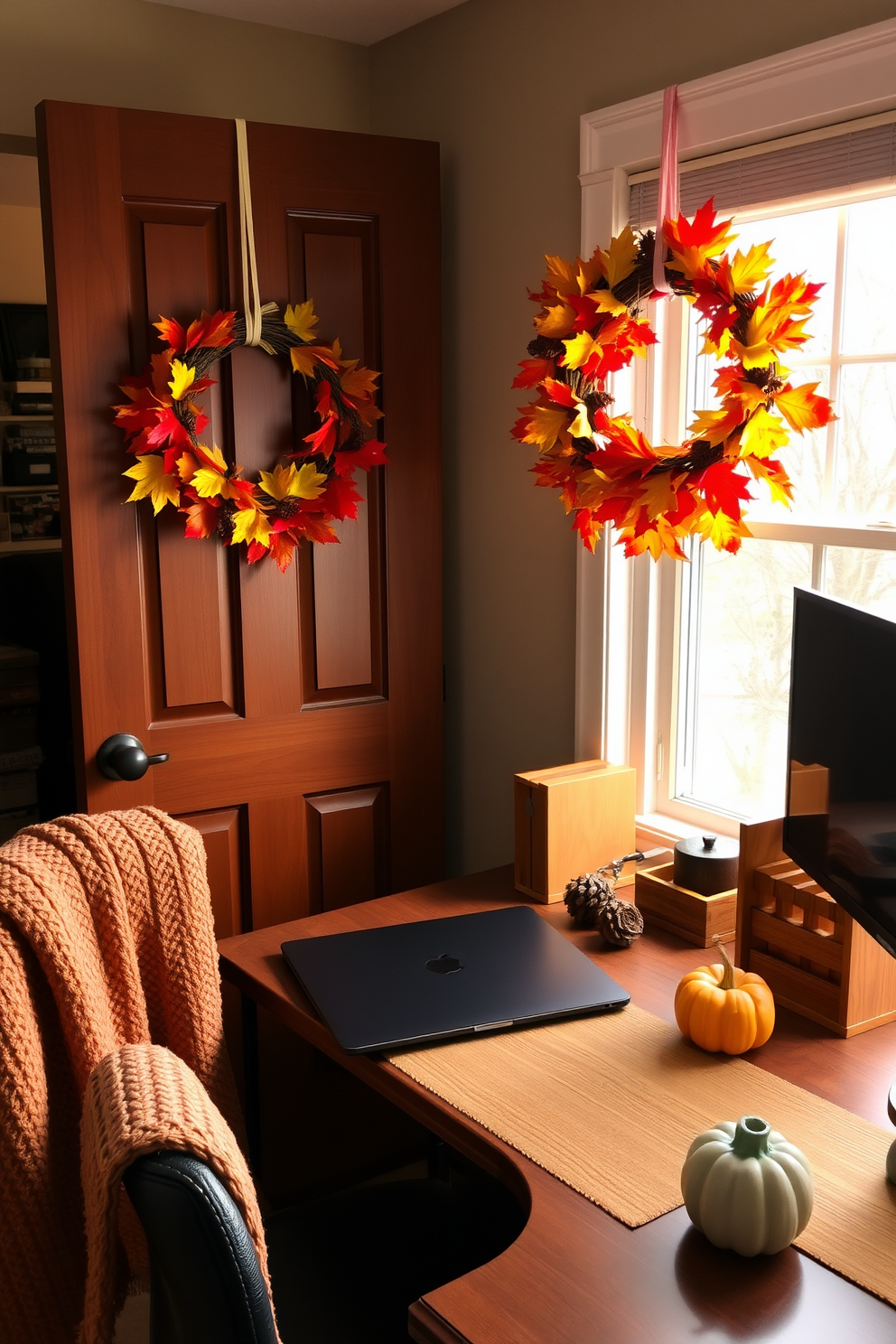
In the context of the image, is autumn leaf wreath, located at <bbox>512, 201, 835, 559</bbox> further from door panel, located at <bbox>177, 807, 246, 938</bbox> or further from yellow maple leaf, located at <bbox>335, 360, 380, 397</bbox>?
door panel, located at <bbox>177, 807, 246, 938</bbox>

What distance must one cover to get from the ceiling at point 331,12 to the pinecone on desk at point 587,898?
178 centimetres

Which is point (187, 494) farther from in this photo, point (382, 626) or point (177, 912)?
point (177, 912)

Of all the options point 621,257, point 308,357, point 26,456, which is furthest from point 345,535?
point 26,456

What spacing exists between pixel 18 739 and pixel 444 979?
2.91 meters

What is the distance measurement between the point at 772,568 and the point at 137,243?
4.20 ft

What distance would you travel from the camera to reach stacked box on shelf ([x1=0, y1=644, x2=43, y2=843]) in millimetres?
3959

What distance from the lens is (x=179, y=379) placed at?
2.08m

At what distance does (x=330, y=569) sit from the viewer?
7.86 ft

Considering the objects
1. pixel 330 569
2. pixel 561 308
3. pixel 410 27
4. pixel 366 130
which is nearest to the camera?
pixel 561 308

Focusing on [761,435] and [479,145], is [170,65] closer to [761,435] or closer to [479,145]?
[479,145]

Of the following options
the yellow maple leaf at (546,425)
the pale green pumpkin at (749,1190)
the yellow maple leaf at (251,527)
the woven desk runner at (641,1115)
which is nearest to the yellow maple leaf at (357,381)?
the yellow maple leaf at (251,527)

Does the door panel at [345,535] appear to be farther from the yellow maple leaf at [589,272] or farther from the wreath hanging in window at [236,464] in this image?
the yellow maple leaf at [589,272]

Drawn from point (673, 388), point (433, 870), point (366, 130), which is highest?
point (366, 130)

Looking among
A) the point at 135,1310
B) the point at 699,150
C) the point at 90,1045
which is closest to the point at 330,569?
the point at 699,150
